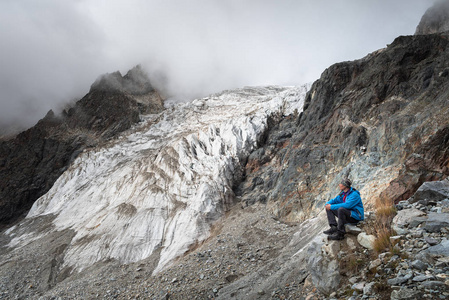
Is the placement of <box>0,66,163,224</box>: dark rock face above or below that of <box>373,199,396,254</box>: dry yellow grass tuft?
above

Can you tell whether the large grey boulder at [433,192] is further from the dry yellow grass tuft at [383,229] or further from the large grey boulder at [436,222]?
the large grey boulder at [436,222]

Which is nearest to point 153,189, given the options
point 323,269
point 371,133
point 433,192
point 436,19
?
point 371,133

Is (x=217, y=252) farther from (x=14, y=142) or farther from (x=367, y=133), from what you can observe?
(x=14, y=142)

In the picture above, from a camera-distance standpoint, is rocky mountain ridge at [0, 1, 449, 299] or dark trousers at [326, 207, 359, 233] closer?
rocky mountain ridge at [0, 1, 449, 299]

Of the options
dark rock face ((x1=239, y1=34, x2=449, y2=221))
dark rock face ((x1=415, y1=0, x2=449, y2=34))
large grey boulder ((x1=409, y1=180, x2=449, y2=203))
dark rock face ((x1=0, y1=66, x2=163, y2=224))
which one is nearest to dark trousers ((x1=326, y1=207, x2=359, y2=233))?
large grey boulder ((x1=409, y1=180, x2=449, y2=203))

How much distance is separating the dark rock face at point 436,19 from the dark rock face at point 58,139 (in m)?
67.5

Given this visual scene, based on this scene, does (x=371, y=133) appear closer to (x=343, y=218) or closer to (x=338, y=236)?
(x=343, y=218)

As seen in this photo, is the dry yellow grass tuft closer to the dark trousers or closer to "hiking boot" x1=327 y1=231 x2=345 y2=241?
the dark trousers

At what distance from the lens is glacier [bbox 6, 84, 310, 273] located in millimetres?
24609

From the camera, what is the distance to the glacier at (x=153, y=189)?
2461 cm

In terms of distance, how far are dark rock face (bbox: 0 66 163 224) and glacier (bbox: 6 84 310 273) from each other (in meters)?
9.65

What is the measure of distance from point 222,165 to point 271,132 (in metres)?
10.1

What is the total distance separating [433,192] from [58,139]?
69353 millimetres

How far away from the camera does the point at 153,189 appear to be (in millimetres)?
31203
